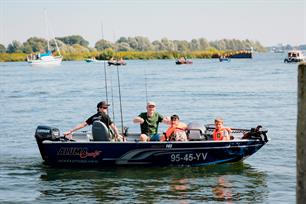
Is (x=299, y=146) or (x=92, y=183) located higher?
(x=299, y=146)

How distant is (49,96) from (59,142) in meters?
31.1

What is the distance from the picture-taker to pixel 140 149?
54.6 ft

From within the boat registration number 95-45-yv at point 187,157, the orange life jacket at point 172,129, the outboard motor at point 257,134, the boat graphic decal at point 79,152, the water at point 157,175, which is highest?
the orange life jacket at point 172,129

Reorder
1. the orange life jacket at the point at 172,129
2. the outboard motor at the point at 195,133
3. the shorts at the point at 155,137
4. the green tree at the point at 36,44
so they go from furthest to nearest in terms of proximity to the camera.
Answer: the green tree at the point at 36,44 → the outboard motor at the point at 195,133 → the shorts at the point at 155,137 → the orange life jacket at the point at 172,129

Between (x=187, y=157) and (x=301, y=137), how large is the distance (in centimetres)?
978

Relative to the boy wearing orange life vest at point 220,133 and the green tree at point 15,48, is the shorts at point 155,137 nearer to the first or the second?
the boy wearing orange life vest at point 220,133

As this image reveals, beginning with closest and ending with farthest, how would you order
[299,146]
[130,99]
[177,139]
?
[299,146] < [177,139] < [130,99]

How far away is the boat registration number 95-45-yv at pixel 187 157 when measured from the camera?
55.2 ft

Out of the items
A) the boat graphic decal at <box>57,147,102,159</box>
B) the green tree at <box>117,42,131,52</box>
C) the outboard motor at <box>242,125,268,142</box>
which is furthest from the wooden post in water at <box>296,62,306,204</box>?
the green tree at <box>117,42,131,52</box>

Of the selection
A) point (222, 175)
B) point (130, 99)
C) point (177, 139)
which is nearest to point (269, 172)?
point (222, 175)

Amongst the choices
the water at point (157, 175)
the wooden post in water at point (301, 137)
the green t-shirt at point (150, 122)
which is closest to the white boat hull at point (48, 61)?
the water at point (157, 175)

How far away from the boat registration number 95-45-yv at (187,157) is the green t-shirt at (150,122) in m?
0.76

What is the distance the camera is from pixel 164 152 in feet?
55.0

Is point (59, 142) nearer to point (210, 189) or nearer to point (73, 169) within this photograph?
point (73, 169)
